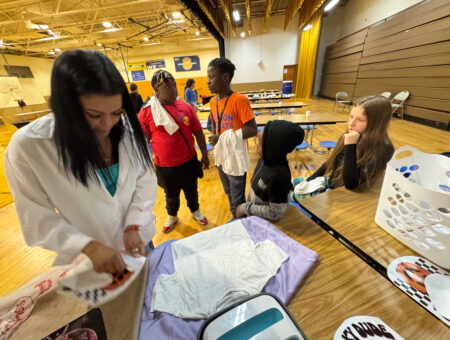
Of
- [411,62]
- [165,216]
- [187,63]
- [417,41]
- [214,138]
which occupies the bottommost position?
[165,216]

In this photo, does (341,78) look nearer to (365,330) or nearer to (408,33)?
(408,33)

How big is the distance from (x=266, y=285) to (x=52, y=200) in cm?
76

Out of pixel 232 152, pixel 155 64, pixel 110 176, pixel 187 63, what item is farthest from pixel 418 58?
pixel 155 64

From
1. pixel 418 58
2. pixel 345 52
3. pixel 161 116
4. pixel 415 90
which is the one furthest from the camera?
pixel 345 52

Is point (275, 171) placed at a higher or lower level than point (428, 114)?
higher

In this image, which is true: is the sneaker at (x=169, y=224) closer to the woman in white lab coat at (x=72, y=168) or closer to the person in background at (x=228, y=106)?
the person in background at (x=228, y=106)

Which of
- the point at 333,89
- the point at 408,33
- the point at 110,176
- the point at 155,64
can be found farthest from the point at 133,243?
the point at 155,64

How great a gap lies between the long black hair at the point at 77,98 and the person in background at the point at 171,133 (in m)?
0.85

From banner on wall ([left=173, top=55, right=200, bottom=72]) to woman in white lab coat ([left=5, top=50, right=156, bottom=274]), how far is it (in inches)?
476

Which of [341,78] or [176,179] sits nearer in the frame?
[176,179]

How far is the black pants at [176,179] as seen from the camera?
5.46 ft

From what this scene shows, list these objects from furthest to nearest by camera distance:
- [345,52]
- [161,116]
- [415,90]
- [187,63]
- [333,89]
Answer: [187,63], [333,89], [345,52], [415,90], [161,116]

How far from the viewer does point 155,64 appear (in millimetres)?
11461

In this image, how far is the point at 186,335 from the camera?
0.54m
